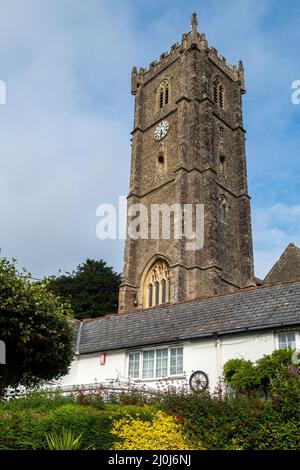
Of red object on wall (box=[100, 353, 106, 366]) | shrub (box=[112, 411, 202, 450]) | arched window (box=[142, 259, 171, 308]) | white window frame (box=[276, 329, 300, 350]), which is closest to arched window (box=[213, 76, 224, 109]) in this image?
arched window (box=[142, 259, 171, 308])

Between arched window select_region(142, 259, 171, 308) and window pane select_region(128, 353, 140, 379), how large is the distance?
63.4 ft

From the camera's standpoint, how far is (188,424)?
1128 cm

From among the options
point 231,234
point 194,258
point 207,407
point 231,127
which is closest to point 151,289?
point 194,258

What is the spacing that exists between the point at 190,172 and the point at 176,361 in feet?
82.2

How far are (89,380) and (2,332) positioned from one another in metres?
6.22

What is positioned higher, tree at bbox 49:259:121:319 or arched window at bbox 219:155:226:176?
arched window at bbox 219:155:226:176

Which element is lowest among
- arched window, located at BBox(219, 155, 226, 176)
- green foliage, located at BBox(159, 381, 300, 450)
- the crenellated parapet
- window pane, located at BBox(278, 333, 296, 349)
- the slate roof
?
green foliage, located at BBox(159, 381, 300, 450)

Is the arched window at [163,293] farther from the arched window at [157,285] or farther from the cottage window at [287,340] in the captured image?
the cottage window at [287,340]

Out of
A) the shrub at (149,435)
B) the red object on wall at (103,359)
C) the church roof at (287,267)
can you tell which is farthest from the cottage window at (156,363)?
the church roof at (287,267)

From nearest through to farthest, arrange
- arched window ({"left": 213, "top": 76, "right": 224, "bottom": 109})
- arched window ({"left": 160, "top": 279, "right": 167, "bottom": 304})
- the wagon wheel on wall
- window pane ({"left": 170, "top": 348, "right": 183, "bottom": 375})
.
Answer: the wagon wheel on wall → window pane ({"left": 170, "top": 348, "right": 183, "bottom": 375}) → arched window ({"left": 160, "top": 279, "right": 167, "bottom": 304}) → arched window ({"left": 213, "top": 76, "right": 224, "bottom": 109})

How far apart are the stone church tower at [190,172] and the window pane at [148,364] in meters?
16.2

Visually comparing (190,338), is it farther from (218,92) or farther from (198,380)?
(218,92)

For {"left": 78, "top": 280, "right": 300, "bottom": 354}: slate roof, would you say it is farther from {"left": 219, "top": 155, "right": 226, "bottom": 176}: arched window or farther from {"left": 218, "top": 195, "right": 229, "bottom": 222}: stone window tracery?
{"left": 219, "top": 155, "right": 226, "bottom": 176}: arched window

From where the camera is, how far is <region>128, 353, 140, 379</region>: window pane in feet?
67.6
